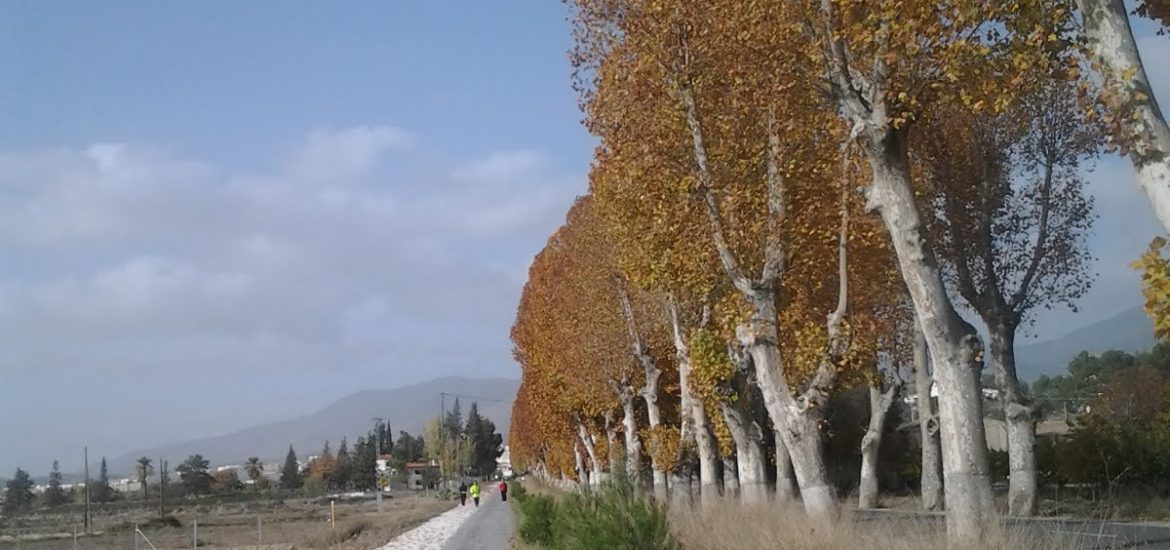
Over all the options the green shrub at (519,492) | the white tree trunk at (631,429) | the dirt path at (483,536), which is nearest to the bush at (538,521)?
the dirt path at (483,536)

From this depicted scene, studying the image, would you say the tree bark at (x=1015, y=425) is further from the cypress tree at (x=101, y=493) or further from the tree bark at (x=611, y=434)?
the cypress tree at (x=101, y=493)

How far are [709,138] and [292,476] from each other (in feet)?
589

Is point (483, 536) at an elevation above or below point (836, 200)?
below

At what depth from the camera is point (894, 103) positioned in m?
12.5

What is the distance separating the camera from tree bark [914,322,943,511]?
2945cm

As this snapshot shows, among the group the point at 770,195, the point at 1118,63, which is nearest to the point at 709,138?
the point at 770,195

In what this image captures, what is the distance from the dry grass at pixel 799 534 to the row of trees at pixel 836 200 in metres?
0.46

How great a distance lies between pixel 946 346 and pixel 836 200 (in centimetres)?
723

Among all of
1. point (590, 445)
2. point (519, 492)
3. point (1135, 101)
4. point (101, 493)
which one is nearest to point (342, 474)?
point (101, 493)

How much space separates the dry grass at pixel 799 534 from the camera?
9578 mm

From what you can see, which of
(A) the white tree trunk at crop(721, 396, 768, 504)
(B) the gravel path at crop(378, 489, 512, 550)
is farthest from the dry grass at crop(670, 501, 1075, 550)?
(B) the gravel path at crop(378, 489, 512, 550)

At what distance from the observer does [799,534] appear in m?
11.6

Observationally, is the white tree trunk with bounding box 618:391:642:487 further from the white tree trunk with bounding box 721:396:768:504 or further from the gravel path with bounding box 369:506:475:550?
the white tree trunk with bounding box 721:396:768:504

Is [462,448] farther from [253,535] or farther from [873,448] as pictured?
[873,448]
